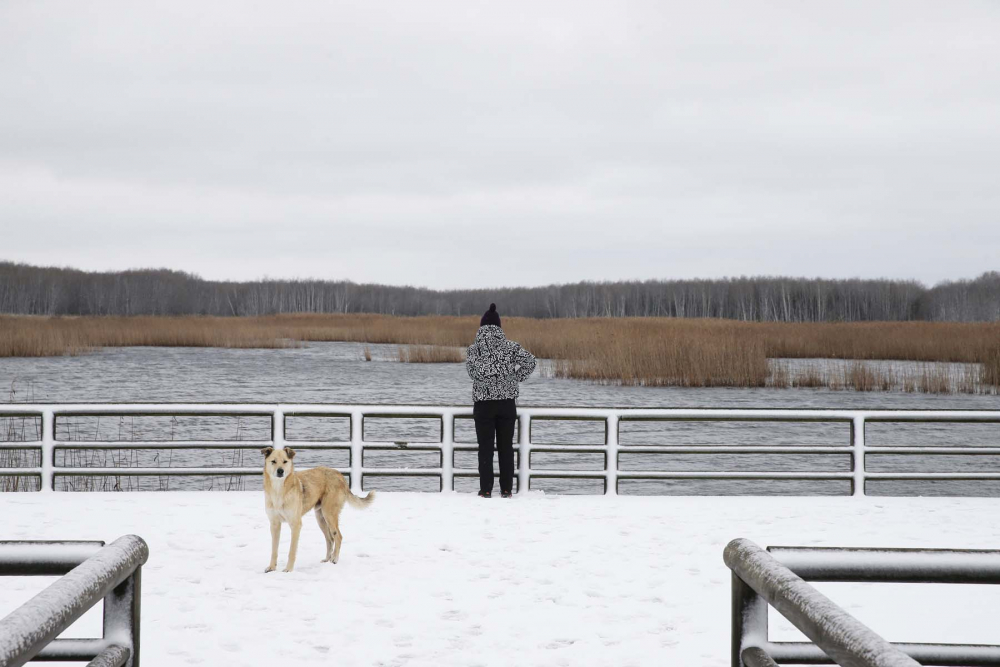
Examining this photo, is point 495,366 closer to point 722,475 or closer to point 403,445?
point 403,445

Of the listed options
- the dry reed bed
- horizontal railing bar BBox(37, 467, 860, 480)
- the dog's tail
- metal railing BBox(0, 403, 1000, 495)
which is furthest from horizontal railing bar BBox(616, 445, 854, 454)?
the dry reed bed

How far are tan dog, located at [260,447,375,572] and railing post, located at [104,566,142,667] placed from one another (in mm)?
4142

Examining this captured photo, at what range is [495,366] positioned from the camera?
31.5ft

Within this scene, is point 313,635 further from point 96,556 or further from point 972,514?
point 972,514

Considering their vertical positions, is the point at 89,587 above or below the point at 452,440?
above

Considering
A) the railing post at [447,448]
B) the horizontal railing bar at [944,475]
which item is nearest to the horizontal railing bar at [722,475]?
the horizontal railing bar at [944,475]

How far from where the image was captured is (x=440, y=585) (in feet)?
20.1

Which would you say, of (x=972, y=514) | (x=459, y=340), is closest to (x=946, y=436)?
(x=972, y=514)

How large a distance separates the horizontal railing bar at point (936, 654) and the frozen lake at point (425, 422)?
1134 centimetres

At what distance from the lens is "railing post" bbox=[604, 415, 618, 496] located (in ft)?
32.5

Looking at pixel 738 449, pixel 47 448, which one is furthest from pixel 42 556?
pixel 738 449

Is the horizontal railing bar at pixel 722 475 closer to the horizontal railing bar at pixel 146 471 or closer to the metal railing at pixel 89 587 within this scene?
the horizontal railing bar at pixel 146 471

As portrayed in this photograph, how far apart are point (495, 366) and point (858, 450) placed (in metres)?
4.38

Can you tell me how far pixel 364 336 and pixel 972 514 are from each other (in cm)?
4291
